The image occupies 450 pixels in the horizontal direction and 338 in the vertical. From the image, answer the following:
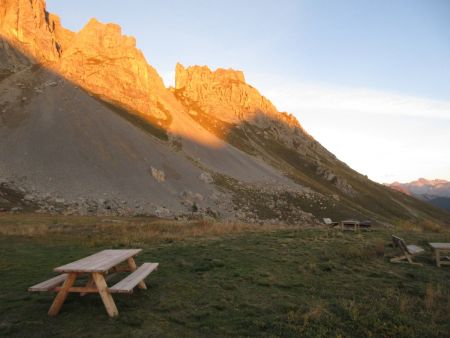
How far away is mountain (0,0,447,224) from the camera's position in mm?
46438

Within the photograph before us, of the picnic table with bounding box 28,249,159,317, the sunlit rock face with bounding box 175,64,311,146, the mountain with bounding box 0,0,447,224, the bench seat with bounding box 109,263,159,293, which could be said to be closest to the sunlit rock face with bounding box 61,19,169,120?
the mountain with bounding box 0,0,447,224

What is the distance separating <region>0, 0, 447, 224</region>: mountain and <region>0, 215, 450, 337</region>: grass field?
32.6 metres

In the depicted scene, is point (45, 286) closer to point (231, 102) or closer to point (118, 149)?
point (118, 149)

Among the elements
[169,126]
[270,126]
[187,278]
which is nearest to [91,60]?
[169,126]

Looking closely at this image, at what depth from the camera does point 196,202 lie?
178ft

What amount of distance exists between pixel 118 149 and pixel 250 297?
171ft

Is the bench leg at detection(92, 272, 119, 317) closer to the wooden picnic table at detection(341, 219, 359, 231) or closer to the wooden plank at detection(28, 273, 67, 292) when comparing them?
the wooden plank at detection(28, 273, 67, 292)

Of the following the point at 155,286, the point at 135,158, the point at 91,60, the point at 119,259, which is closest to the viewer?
the point at 119,259

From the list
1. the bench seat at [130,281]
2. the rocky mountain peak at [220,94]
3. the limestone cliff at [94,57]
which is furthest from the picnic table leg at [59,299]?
the rocky mountain peak at [220,94]

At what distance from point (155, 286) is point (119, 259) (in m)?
1.76

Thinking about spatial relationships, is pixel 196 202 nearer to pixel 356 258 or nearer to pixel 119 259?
pixel 356 258

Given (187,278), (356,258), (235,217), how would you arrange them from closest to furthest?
(187,278), (356,258), (235,217)

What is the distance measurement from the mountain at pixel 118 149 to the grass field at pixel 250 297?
32.6m

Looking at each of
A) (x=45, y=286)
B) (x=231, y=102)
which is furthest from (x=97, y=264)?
(x=231, y=102)
